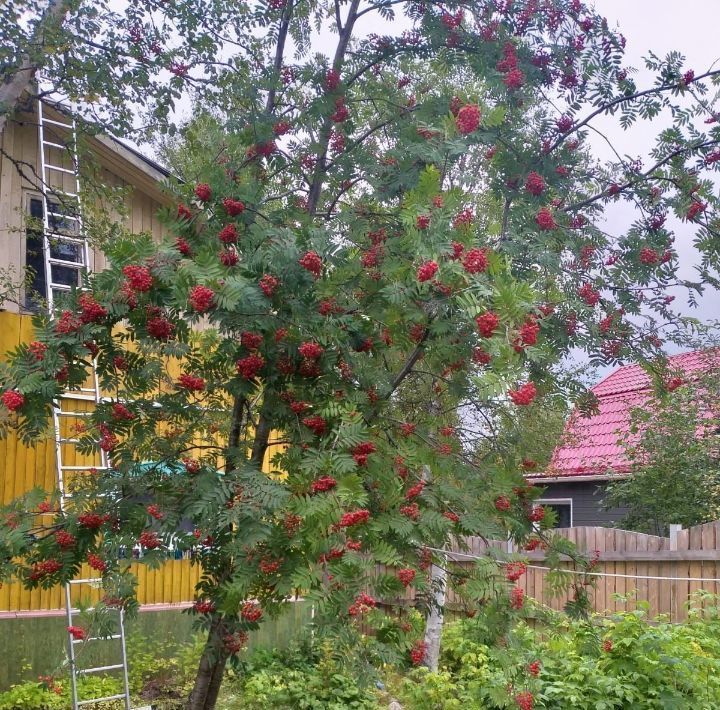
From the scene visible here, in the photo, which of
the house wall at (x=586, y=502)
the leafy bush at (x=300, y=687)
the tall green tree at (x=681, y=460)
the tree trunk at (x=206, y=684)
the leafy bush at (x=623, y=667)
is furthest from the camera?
the house wall at (x=586, y=502)

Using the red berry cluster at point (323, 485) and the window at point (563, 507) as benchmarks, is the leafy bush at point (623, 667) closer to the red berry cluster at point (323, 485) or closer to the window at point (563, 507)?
the red berry cluster at point (323, 485)

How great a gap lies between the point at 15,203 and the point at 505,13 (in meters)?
5.39

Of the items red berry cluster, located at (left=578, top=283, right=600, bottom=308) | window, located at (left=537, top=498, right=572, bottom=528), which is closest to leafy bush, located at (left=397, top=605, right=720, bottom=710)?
red berry cluster, located at (left=578, top=283, right=600, bottom=308)

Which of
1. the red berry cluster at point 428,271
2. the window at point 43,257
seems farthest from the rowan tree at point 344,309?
the window at point 43,257

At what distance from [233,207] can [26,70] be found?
3.38m

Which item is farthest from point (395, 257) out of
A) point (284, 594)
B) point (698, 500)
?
point (698, 500)

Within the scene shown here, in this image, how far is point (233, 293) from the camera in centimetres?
291

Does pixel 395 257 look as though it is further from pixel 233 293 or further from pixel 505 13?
pixel 505 13

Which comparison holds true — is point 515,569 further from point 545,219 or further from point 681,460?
point 681,460

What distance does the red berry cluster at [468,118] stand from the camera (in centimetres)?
345

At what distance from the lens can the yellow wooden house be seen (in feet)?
23.5

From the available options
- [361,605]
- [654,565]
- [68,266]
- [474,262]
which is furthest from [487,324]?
[68,266]

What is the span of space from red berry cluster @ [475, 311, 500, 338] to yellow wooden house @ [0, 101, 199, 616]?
4.64 metres

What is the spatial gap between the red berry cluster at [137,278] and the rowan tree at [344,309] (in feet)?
0.04
